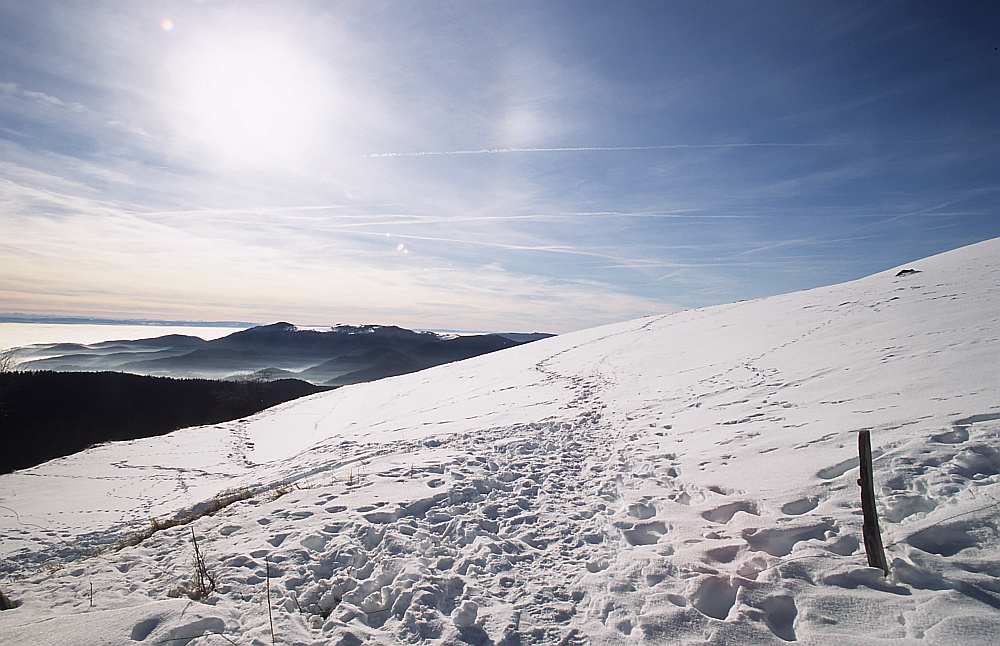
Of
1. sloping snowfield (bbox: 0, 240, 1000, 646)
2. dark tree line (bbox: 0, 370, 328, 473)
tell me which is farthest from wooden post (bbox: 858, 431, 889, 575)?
dark tree line (bbox: 0, 370, 328, 473)

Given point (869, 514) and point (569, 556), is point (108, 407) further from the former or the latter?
point (869, 514)

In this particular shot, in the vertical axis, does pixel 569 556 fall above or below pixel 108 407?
above

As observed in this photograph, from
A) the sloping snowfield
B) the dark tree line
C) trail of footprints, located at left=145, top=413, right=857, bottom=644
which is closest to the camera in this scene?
the sloping snowfield

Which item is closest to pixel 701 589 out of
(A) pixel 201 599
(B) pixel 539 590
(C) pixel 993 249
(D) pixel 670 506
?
(B) pixel 539 590

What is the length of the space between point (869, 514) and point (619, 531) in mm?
2545

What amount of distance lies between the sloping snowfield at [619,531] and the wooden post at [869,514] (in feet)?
0.37

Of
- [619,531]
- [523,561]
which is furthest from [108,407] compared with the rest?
[619,531]

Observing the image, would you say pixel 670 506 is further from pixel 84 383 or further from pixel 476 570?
pixel 84 383

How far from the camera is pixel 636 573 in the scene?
13.9ft

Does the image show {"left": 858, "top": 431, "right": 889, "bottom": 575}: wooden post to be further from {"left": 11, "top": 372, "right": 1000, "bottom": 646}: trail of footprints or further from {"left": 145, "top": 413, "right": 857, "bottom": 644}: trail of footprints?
{"left": 145, "top": 413, "right": 857, "bottom": 644}: trail of footprints

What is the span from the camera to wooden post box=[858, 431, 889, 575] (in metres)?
3.55

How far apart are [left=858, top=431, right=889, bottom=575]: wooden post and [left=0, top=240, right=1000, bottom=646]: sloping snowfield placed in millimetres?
114

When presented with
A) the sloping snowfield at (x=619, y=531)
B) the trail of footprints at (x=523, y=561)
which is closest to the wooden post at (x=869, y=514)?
the sloping snowfield at (x=619, y=531)

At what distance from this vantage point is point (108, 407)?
65.4m
